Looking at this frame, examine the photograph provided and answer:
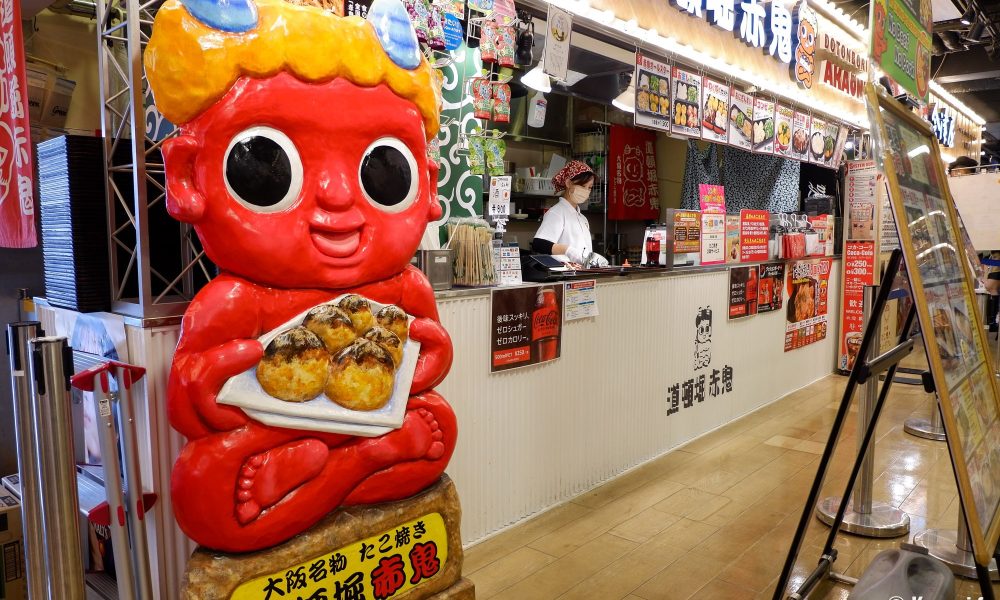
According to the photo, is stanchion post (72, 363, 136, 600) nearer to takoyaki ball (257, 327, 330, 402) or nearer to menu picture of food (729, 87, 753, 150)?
takoyaki ball (257, 327, 330, 402)

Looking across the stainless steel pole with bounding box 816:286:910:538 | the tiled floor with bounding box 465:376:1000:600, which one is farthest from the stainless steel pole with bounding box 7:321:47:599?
the stainless steel pole with bounding box 816:286:910:538

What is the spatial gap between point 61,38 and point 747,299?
4320mm

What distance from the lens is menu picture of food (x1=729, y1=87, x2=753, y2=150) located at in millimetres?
4793

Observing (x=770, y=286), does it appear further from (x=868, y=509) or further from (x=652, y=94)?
(x=868, y=509)

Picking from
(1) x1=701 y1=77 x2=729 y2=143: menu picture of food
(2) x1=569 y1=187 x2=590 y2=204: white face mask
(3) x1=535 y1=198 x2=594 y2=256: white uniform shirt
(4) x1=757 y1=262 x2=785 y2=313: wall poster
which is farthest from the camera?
(4) x1=757 y1=262 x2=785 y2=313: wall poster

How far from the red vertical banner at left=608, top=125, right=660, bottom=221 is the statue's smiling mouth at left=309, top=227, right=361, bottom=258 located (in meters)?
5.85

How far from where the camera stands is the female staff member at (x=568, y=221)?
484 centimetres

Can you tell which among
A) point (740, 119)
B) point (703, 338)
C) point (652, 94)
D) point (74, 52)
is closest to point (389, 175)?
point (74, 52)

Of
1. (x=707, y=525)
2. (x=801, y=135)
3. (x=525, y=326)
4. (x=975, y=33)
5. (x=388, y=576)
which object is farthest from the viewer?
(x=975, y=33)

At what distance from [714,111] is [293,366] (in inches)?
146

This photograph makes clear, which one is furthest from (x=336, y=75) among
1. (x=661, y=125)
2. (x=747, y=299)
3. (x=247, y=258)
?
(x=747, y=299)

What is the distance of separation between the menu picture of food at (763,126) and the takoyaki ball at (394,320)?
388 centimetres

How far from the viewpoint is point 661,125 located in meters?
4.15

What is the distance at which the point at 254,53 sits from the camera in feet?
5.52
